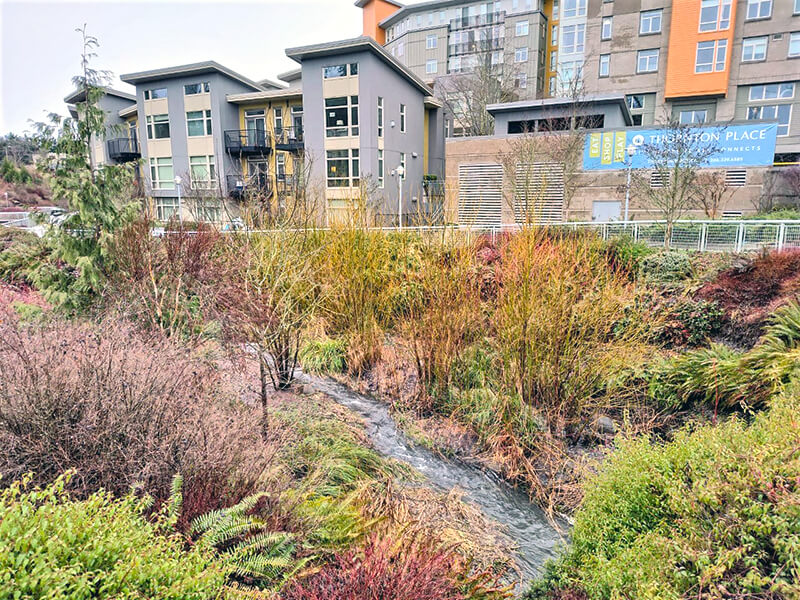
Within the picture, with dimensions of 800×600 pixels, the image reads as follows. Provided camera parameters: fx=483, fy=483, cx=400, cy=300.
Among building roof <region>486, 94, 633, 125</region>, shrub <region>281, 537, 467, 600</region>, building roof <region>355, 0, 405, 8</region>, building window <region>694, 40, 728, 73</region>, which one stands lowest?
shrub <region>281, 537, 467, 600</region>

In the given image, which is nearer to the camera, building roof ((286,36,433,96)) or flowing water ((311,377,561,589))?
flowing water ((311,377,561,589))

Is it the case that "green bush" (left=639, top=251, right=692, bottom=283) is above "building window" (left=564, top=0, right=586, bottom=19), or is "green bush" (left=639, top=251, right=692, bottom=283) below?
below

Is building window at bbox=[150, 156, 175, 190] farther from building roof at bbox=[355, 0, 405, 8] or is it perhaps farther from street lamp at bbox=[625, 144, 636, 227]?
building roof at bbox=[355, 0, 405, 8]

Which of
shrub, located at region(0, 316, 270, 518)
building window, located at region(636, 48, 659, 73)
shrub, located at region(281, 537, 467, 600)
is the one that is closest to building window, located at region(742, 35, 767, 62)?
building window, located at region(636, 48, 659, 73)

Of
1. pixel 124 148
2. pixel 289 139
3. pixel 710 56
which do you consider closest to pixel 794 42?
pixel 710 56

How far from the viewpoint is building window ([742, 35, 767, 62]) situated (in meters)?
28.8

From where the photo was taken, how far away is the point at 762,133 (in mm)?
18828

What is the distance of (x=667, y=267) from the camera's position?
1081 centimetres

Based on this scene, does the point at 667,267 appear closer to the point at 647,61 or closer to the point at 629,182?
the point at 629,182

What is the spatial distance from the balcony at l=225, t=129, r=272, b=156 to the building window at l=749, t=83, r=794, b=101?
96.6 ft

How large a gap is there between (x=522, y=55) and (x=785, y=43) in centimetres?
1935

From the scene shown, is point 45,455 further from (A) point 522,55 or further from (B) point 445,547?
(A) point 522,55

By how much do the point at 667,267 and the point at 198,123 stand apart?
26.8 m

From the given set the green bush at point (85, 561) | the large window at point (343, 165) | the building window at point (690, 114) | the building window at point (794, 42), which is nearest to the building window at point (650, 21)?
the building window at point (690, 114)
